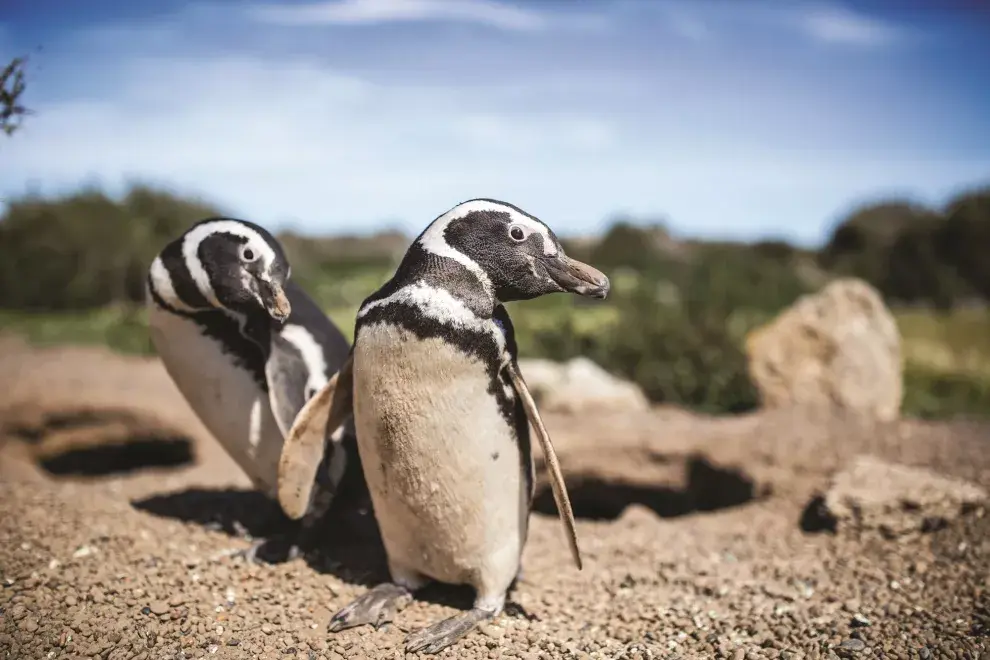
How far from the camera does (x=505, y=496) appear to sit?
3.01m

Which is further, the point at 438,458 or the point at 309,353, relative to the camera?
the point at 309,353

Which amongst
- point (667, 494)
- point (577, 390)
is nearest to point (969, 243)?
point (577, 390)

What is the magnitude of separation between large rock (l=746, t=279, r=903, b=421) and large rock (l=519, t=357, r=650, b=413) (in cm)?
128

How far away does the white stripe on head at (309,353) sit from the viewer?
3.29m

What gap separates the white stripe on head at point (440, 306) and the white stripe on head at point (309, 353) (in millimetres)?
724

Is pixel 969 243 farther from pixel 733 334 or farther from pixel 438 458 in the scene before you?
pixel 438 458

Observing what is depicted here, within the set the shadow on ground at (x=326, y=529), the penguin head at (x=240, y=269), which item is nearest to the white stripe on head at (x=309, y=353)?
the penguin head at (x=240, y=269)

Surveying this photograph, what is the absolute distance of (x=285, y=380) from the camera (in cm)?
321

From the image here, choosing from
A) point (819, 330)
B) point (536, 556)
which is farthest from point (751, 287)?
point (536, 556)

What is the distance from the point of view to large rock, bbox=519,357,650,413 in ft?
24.7

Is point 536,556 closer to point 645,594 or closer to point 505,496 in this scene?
point 645,594

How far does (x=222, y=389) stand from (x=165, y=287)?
0.48 metres

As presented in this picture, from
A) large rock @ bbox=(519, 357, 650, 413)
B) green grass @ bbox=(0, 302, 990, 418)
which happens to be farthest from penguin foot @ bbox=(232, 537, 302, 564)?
green grass @ bbox=(0, 302, 990, 418)

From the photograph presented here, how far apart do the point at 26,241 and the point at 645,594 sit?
16.4 metres
